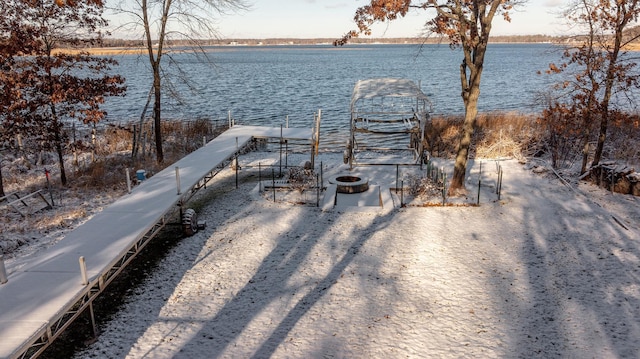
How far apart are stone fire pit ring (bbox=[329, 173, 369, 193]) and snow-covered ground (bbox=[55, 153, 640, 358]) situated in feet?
5.80

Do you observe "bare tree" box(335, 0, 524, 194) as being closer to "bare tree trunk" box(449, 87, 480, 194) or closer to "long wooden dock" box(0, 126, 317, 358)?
"bare tree trunk" box(449, 87, 480, 194)

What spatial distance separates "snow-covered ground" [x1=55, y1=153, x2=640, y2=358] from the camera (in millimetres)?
9219

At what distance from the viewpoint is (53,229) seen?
581 inches

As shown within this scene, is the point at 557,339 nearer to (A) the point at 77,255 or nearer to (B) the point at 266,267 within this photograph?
(B) the point at 266,267

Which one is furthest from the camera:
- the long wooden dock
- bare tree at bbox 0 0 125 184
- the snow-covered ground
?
bare tree at bbox 0 0 125 184

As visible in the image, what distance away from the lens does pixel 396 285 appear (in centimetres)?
1163

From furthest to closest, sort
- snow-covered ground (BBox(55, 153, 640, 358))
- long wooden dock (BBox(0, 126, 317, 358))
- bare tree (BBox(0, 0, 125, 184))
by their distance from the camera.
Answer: bare tree (BBox(0, 0, 125, 184))
snow-covered ground (BBox(55, 153, 640, 358))
long wooden dock (BBox(0, 126, 317, 358))

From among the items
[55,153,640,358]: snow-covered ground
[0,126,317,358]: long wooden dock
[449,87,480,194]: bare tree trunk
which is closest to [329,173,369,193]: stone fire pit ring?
[55,153,640,358]: snow-covered ground

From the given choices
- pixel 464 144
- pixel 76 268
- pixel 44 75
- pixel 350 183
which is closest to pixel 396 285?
pixel 350 183

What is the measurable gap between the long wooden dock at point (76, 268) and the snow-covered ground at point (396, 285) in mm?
1073

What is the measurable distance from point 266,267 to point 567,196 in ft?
42.5

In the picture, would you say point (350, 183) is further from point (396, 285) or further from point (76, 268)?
point (76, 268)

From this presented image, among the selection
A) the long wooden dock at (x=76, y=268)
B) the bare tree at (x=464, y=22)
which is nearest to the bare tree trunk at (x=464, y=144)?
the bare tree at (x=464, y=22)

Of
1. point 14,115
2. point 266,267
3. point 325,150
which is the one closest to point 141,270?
point 266,267
